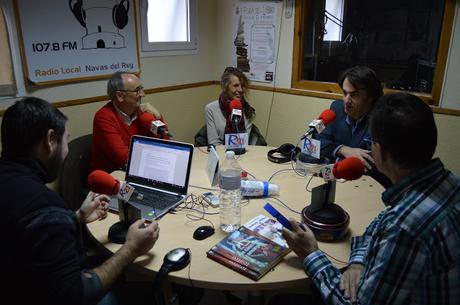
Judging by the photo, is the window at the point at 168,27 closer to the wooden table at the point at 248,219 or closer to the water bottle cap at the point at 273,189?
the wooden table at the point at 248,219

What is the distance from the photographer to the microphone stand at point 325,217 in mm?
1354

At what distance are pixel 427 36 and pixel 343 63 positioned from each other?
679 millimetres

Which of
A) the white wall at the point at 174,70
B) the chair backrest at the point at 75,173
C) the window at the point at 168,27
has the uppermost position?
the window at the point at 168,27

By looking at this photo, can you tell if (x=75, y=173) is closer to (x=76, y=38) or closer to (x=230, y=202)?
(x=76, y=38)

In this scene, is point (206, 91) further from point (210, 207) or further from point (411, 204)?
point (411, 204)

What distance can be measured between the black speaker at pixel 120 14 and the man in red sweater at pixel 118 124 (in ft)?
2.54

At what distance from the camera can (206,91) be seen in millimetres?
3875

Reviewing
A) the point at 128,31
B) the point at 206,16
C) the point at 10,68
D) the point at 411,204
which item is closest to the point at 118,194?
the point at 411,204

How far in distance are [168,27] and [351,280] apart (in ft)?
9.77

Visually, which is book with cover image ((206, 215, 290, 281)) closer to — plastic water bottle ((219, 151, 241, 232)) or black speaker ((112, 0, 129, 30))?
plastic water bottle ((219, 151, 241, 232))

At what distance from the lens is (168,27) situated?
3.46m

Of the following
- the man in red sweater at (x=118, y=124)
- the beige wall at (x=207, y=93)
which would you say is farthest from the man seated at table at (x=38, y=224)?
the beige wall at (x=207, y=93)

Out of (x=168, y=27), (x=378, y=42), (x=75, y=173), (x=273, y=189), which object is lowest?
(x=75, y=173)

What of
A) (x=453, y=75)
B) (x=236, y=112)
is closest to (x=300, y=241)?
(x=236, y=112)
